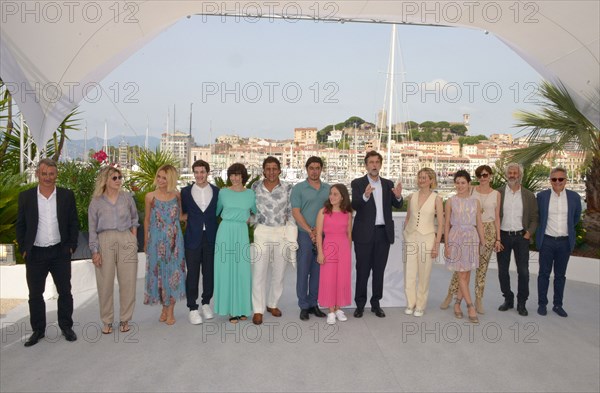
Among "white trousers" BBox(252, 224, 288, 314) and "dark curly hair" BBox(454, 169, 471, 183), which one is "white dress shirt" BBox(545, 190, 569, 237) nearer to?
"dark curly hair" BBox(454, 169, 471, 183)

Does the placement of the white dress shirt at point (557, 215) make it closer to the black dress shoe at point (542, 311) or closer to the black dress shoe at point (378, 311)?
the black dress shoe at point (542, 311)

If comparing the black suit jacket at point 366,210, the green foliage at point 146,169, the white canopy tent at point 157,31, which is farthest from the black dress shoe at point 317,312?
the green foliage at point 146,169

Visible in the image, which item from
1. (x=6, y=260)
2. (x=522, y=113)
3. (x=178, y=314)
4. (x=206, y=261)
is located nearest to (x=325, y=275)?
(x=206, y=261)

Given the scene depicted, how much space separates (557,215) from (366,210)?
6.19 feet

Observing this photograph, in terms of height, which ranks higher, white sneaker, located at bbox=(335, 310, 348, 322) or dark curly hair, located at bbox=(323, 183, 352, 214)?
dark curly hair, located at bbox=(323, 183, 352, 214)

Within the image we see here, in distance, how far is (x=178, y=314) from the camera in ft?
14.7

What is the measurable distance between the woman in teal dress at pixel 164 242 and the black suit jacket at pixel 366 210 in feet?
5.08

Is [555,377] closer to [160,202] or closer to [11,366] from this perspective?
[160,202]

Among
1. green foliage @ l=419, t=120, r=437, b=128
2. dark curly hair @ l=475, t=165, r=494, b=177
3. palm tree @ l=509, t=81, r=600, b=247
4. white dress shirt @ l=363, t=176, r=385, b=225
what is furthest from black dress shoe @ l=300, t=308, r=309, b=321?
green foliage @ l=419, t=120, r=437, b=128

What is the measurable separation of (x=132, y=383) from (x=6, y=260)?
276 centimetres

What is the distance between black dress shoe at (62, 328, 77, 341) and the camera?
3.74 m

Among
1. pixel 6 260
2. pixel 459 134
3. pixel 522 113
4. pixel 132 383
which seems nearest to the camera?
pixel 132 383

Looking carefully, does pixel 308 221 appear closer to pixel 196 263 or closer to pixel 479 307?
pixel 196 263

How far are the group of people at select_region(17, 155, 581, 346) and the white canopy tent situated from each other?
1.54m
